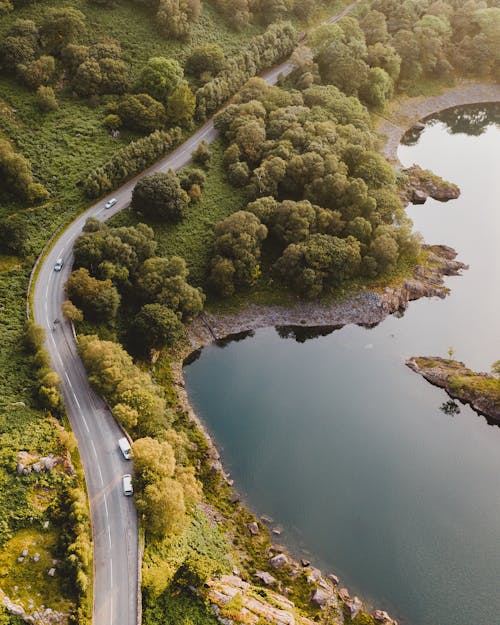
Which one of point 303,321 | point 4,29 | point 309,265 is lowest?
point 303,321

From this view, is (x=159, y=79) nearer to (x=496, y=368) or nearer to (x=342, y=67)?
(x=342, y=67)

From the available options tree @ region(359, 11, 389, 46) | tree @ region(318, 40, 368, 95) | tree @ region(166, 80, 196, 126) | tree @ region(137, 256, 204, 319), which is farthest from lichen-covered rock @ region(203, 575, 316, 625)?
tree @ region(359, 11, 389, 46)

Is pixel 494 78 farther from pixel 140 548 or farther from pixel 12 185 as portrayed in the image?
pixel 140 548

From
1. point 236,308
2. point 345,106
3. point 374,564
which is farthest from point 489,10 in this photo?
point 374,564

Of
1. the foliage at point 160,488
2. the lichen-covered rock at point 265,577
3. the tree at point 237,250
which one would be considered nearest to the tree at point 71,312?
the foliage at point 160,488

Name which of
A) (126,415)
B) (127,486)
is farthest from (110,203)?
(127,486)

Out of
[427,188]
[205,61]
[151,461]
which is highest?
[205,61]
